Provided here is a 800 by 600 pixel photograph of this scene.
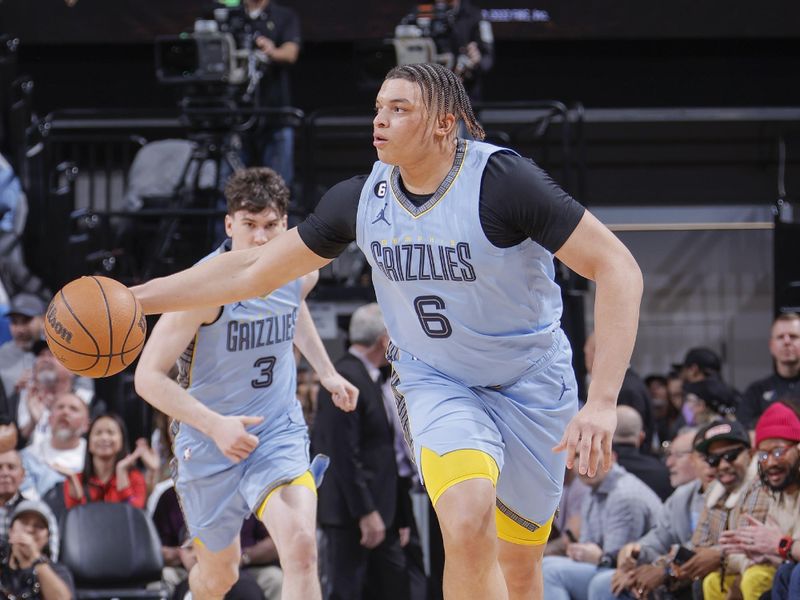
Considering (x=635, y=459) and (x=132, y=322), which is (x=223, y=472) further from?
(x=635, y=459)

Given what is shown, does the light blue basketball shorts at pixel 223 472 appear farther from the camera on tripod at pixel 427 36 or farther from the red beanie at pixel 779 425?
the camera on tripod at pixel 427 36

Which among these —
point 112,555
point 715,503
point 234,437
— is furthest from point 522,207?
point 112,555

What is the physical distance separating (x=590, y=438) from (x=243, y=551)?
165 inches

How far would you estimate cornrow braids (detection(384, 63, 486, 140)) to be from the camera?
4.26 m

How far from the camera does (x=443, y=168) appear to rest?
4270mm

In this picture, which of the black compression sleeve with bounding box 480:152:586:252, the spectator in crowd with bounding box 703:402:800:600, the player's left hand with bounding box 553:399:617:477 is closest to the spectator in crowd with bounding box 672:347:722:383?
the spectator in crowd with bounding box 703:402:800:600

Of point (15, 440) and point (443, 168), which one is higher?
point (443, 168)

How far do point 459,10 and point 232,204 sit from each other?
520 cm

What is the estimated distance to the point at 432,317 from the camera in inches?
169

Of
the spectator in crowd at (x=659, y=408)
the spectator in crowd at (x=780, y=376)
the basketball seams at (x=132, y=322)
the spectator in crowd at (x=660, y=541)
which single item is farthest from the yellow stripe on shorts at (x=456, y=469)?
the spectator in crowd at (x=659, y=408)

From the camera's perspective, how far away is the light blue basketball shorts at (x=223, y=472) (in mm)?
5648

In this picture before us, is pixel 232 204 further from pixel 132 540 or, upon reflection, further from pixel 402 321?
pixel 132 540

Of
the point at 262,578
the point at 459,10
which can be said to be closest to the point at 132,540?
the point at 262,578

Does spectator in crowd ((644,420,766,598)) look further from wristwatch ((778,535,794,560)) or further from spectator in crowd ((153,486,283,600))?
spectator in crowd ((153,486,283,600))
